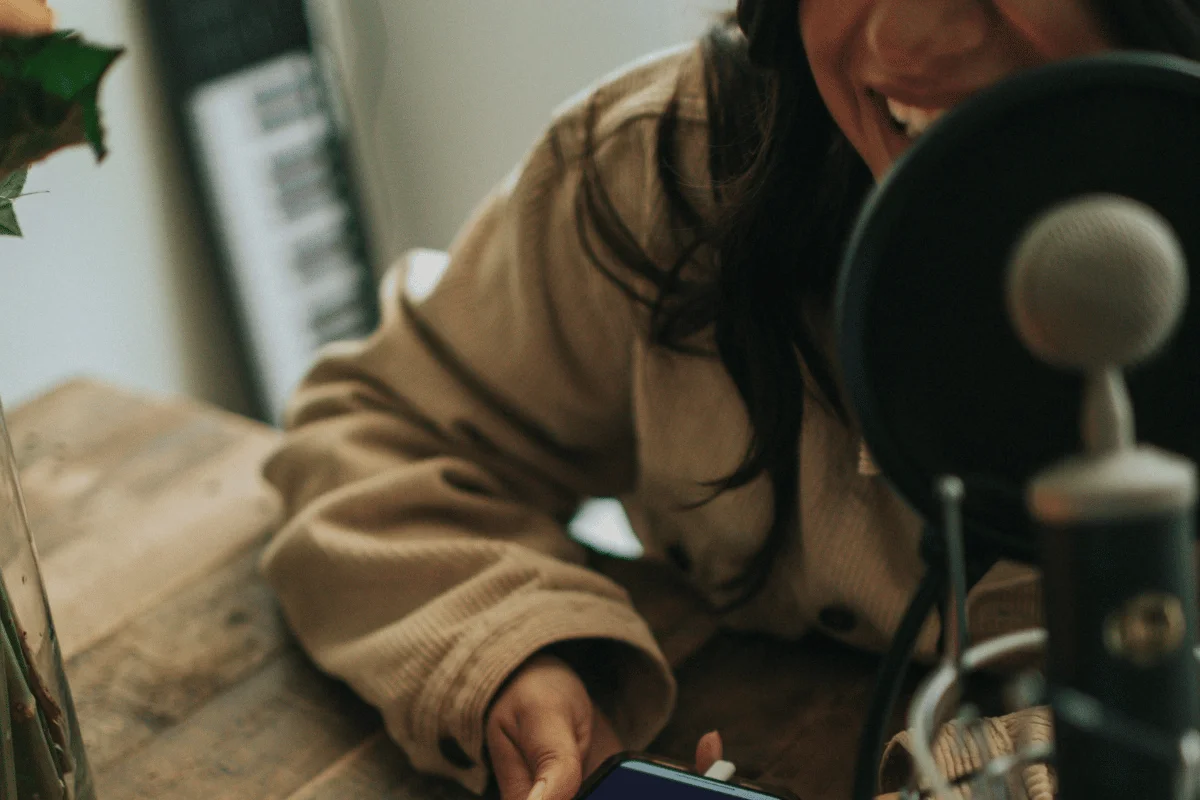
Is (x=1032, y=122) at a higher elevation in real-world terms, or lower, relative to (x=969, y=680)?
higher

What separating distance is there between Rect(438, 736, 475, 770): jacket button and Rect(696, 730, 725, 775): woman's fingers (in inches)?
4.6

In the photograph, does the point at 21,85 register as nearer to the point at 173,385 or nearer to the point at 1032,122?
the point at 1032,122

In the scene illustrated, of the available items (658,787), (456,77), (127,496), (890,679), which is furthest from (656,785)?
(456,77)

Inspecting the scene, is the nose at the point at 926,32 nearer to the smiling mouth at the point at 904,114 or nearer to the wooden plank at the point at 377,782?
the smiling mouth at the point at 904,114

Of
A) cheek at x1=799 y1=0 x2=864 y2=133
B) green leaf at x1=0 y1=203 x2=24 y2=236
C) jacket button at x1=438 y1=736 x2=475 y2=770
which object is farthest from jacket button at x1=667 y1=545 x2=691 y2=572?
green leaf at x1=0 y1=203 x2=24 y2=236

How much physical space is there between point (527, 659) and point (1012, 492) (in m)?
0.40

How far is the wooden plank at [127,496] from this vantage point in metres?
0.86

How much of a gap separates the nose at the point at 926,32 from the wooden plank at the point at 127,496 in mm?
567

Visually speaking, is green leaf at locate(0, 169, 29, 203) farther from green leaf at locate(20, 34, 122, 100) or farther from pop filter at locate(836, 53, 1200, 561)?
pop filter at locate(836, 53, 1200, 561)

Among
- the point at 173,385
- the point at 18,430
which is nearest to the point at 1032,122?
the point at 18,430

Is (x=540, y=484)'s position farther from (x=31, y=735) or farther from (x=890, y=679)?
(x=890, y=679)

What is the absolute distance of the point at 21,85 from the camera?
0.45 m

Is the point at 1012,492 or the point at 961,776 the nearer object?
the point at 1012,492

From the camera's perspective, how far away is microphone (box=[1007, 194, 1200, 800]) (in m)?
0.26
